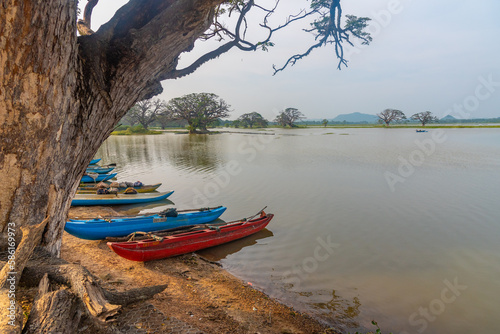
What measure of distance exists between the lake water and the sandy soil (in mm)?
525

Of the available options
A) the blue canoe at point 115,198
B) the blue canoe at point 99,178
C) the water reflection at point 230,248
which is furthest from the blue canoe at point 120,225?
the blue canoe at point 99,178

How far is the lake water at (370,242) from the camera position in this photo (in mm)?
5137

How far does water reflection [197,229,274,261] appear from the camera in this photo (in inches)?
276

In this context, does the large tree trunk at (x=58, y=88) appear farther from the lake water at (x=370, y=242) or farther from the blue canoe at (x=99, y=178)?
the blue canoe at (x=99, y=178)

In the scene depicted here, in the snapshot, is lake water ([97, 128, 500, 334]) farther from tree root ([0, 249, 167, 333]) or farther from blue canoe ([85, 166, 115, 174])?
tree root ([0, 249, 167, 333])

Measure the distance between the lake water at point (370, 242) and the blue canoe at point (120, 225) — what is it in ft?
4.98

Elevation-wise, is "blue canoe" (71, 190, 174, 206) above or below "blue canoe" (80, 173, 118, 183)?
below

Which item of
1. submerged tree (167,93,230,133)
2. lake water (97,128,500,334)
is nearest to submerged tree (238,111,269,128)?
submerged tree (167,93,230,133)

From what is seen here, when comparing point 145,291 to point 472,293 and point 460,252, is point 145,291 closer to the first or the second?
point 472,293

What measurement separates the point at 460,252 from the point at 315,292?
4695mm

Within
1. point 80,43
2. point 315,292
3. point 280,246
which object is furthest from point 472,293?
point 80,43

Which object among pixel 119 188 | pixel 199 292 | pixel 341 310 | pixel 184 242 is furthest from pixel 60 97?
pixel 119 188

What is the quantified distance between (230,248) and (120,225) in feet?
10.1

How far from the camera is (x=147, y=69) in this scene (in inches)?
119
